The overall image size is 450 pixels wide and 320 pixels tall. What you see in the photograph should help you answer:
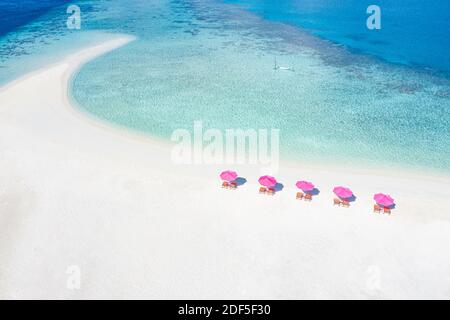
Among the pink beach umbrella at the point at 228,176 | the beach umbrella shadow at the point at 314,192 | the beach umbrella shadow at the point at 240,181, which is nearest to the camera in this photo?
the pink beach umbrella at the point at 228,176

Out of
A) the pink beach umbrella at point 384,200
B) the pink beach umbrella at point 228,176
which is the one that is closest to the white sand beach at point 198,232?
the pink beach umbrella at point 384,200

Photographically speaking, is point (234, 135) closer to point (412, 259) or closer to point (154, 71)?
point (412, 259)

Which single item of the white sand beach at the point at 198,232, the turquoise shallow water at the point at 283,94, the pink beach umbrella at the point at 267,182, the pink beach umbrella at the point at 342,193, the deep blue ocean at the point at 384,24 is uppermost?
the deep blue ocean at the point at 384,24

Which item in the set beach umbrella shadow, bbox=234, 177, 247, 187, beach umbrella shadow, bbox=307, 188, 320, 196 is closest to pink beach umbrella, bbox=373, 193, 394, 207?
beach umbrella shadow, bbox=307, 188, 320, 196

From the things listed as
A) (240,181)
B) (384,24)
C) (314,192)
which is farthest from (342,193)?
(384,24)

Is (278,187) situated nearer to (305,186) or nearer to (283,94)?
(305,186)

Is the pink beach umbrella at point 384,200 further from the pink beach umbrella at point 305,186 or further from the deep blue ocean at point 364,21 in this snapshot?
the deep blue ocean at point 364,21
